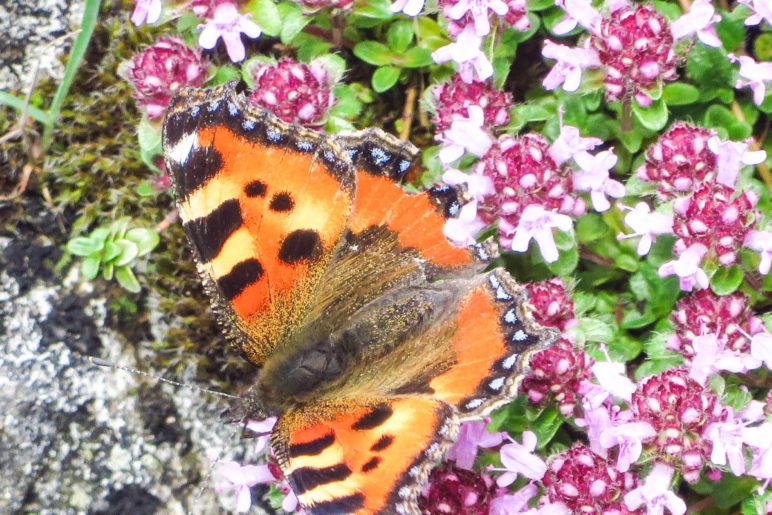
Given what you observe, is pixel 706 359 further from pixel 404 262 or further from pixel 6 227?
pixel 6 227

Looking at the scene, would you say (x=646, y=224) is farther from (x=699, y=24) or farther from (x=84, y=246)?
(x=84, y=246)

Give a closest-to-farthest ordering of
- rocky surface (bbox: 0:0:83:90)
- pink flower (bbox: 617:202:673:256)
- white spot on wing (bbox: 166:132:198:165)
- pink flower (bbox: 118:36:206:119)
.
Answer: white spot on wing (bbox: 166:132:198:165) → pink flower (bbox: 617:202:673:256) → pink flower (bbox: 118:36:206:119) → rocky surface (bbox: 0:0:83:90)

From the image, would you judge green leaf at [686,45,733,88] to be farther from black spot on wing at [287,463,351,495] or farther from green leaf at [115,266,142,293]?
green leaf at [115,266,142,293]

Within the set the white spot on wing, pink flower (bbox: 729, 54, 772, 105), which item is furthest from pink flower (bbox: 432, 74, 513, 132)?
the white spot on wing

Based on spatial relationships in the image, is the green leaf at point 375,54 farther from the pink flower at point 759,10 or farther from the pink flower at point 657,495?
the pink flower at point 657,495

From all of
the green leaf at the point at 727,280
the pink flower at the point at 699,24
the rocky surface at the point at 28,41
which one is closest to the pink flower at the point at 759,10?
the pink flower at the point at 699,24

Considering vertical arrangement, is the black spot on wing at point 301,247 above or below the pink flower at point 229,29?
below
